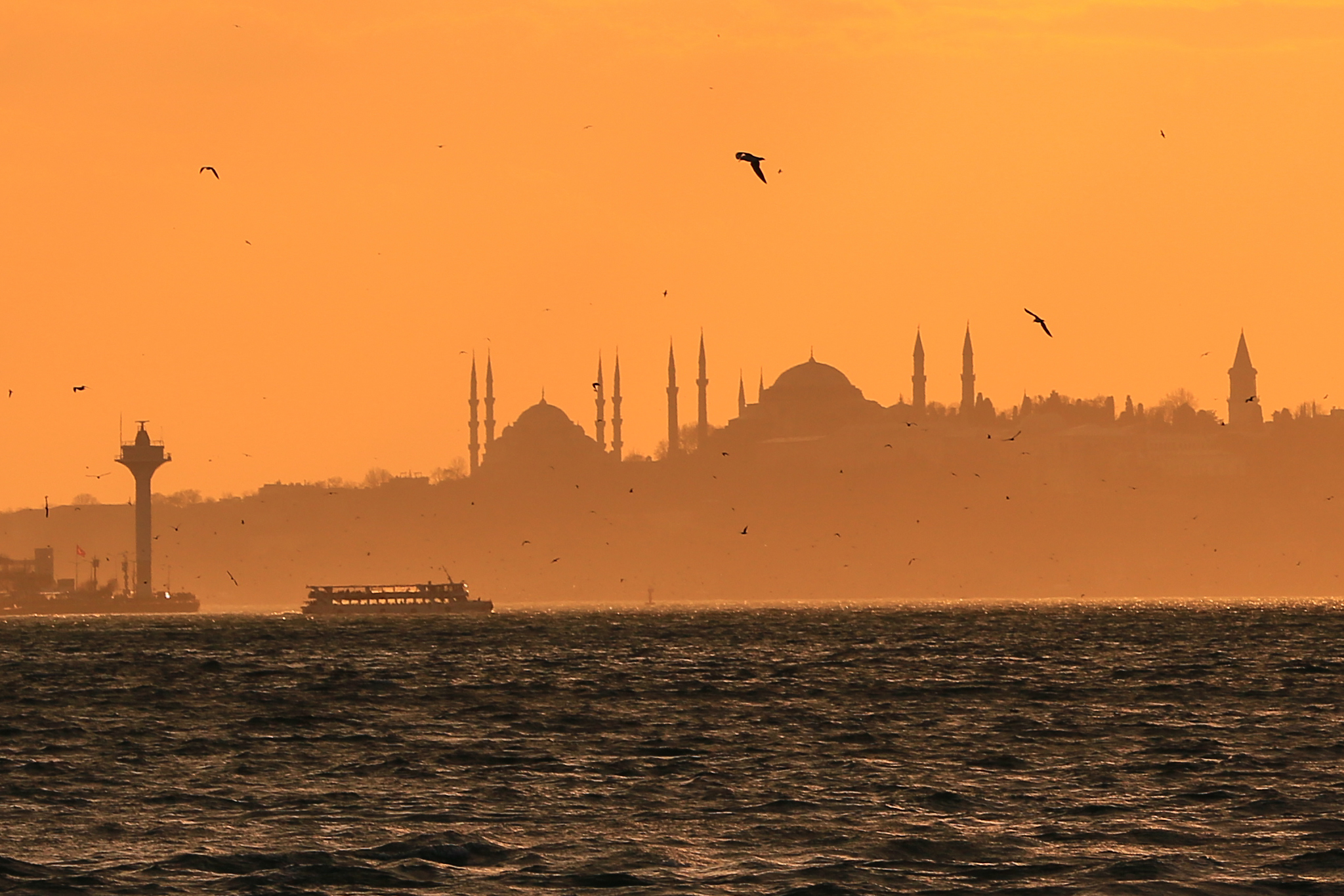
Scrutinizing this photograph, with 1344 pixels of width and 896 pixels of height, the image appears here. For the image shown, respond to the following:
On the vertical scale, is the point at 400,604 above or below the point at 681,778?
above

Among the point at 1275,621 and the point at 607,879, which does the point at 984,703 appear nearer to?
the point at 607,879

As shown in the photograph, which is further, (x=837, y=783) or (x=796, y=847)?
(x=837, y=783)

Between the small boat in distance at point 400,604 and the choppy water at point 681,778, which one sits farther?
the small boat in distance at point 400,604

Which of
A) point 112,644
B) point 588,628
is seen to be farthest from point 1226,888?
point 588,628

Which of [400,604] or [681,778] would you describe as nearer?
[681,778]

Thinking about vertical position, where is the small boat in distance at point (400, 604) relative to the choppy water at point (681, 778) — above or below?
above

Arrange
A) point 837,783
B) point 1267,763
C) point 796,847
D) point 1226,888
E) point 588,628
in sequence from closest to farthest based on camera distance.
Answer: point 1226,888, point 796,847, point 837,783, point 1267,763, point 588,628

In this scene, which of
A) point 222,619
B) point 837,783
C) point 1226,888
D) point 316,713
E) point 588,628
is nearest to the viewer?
point 1226,888

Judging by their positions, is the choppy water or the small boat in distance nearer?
the choppy water
